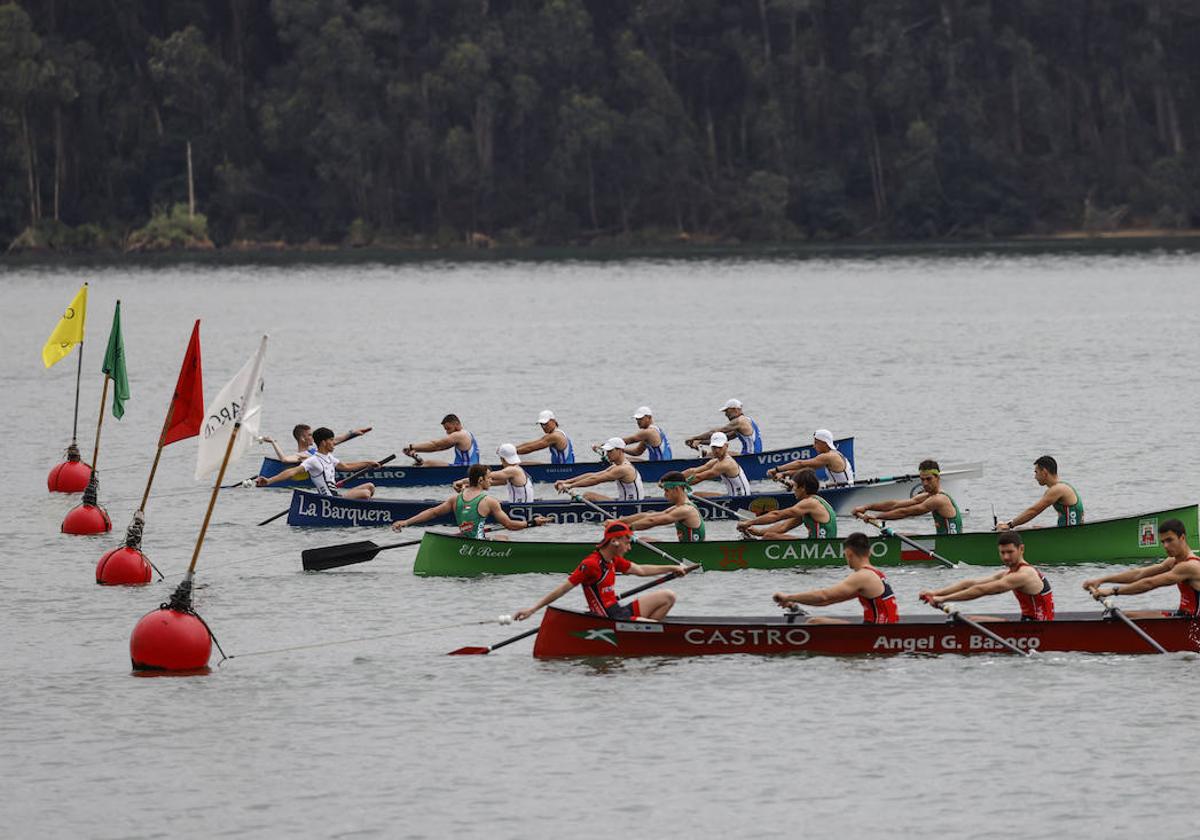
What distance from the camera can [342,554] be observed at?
1404 inches

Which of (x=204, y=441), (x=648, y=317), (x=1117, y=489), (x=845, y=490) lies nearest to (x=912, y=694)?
(x=204, y=441)

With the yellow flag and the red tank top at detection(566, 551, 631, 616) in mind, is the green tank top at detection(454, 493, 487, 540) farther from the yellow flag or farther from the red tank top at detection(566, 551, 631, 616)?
the yellow flag

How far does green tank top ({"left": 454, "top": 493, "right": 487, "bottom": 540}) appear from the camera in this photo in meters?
35.7

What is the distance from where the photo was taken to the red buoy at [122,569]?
35531mm

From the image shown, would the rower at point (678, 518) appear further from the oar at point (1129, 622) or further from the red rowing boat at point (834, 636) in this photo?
the oar at point (1129, 622)

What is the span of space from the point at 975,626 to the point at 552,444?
754 inches

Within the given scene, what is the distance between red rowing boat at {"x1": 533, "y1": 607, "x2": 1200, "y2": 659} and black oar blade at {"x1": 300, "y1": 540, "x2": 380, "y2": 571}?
21.9ft

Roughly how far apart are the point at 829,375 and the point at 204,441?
50160 millimetres

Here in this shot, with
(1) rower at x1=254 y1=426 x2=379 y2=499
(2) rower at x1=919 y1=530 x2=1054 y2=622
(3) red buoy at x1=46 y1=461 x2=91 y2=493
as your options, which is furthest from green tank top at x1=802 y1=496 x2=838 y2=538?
(3) red buoy at x1=46 y1=461 x2=91 y2=493

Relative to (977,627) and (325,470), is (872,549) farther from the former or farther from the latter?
(325,470)

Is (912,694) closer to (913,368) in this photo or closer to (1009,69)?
(913,368)

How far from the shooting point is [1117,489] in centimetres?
4659

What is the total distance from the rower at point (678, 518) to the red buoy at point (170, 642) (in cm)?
838

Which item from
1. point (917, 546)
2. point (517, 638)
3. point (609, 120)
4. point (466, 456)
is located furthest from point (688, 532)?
point (609, 120)
